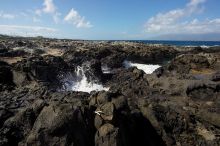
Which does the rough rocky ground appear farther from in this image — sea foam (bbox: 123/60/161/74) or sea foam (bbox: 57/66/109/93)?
sea foam (bbox: 123/60/161/74)

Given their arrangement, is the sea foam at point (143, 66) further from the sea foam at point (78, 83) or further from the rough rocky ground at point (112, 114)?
the rough rocky ground at point (112, 114)

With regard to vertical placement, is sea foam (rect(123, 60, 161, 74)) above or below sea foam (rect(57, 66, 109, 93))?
below

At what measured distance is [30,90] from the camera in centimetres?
1959

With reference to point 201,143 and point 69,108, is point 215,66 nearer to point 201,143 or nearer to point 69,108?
point 201,143

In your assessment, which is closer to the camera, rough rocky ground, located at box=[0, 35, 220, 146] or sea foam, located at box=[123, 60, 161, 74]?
rough rocky ground, located at box=[0, 35, 220, 146]

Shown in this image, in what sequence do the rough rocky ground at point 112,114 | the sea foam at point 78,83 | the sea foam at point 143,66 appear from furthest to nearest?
the sea foam at point 143,66 → the sea foam at point 78,83 → the rough rocky ground at point 112,114

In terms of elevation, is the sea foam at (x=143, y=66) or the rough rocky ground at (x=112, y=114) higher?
the rough rocky ground at (x=112, y=114)

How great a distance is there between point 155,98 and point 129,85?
10.3ft

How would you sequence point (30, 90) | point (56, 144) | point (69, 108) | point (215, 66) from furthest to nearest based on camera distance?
point (215, 66) < point (30, 90) < point (69, 108) < point (56, 144)

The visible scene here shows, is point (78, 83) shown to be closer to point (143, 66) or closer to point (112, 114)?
point (143, 66)

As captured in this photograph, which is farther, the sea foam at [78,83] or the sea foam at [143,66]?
the sea foam at [143,66]

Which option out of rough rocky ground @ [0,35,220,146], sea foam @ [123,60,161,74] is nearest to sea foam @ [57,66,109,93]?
rough rocky ground @ [0,35,220,146]

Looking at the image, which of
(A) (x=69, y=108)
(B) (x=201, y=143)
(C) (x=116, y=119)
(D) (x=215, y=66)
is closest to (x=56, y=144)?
(A) (x=69, y=108)

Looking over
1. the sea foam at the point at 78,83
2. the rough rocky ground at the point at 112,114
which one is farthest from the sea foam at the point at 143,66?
the rough rocky ground at the point at 112,114
